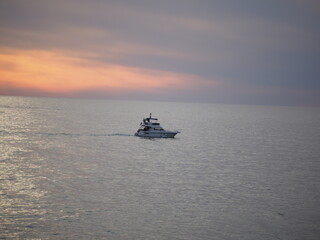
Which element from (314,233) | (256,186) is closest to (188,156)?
(256,186)

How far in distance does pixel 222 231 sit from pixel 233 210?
5.44 meters

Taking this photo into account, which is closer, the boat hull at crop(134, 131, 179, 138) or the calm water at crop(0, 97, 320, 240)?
the calm water at crop(0, 97, 320, 240)

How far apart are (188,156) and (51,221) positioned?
134ft

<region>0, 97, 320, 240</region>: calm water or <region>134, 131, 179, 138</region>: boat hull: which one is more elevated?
<region>134, 131, 179, 138</region>: boat hull

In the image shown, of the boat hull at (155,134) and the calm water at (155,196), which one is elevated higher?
the boat hull at (155,134)

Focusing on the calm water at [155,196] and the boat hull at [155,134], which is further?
the boat hull at [155,134]

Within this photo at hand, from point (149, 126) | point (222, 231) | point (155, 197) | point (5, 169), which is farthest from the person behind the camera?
point (149, 126)

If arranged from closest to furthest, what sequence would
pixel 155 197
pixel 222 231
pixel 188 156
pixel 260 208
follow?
pixel 222 231, pixel 260 208, pixel 155 197, pixel 188 156

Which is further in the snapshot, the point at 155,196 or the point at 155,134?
the point at 155,134

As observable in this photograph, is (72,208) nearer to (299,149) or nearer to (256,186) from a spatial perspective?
(256,186)

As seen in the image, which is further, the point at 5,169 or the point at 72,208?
the point at 5,169

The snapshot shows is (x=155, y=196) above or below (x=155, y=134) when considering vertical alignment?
below

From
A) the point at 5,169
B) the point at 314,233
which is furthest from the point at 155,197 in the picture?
the point at 5,169

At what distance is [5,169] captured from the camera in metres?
46.8
